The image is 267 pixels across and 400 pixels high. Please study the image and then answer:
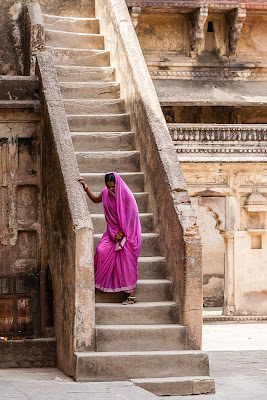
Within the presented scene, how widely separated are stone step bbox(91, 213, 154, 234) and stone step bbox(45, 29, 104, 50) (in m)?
3.81

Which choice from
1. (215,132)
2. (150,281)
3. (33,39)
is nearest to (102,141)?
(150,281)

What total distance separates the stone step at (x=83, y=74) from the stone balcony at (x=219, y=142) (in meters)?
4.82

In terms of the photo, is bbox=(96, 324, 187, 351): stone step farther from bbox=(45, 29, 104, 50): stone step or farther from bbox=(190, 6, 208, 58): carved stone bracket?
bbox=(190, 6, 208, 58): carved stone bracket

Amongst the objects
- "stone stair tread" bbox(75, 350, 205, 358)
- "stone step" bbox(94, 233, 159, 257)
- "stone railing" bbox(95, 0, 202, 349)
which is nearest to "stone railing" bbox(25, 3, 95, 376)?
"stone stair tread" bbox(75, 350, 205, 358)

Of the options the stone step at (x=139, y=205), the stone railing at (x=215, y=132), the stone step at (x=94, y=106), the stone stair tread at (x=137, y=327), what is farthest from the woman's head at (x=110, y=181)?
the stone railing at (x=215, y=132)

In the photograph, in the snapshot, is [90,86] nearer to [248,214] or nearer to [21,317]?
[21,317]

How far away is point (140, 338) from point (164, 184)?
63.7 inches

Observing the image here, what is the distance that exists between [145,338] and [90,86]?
4161 mm

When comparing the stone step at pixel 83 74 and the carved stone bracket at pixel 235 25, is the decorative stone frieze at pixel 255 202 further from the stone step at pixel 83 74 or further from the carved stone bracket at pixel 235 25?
the stone step at pixel 83 74

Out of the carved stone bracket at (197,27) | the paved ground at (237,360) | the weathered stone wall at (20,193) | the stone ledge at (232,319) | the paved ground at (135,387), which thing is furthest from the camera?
the carved stone bracket at (197,27)

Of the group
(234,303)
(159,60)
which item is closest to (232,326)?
(234,303)

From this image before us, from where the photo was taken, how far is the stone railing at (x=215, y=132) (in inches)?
648

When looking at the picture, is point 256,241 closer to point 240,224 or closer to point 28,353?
point 240,224

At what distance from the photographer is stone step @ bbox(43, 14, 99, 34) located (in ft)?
42.4
